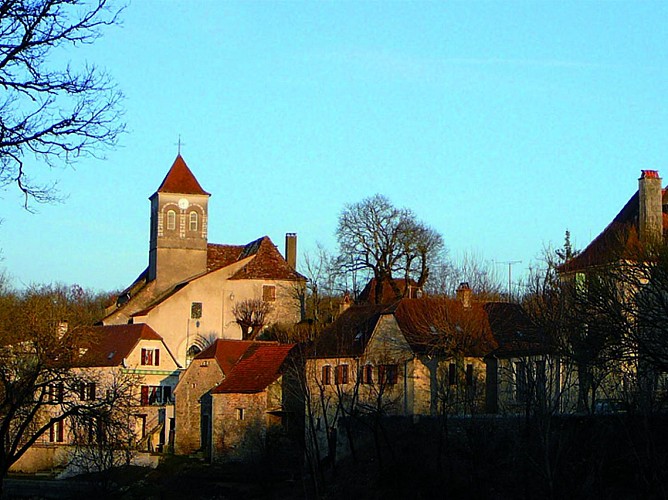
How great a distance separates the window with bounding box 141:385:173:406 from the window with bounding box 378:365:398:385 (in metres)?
19.8

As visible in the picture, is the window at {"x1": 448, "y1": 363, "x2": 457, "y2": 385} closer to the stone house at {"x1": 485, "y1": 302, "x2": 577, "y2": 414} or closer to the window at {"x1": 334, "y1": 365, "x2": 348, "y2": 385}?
the stone house at {"x1": 485, "y1": 302, "x2": 577, "y2": 414}

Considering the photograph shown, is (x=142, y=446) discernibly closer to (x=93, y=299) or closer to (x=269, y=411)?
(x=269, y=411)

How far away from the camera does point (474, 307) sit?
47812mm

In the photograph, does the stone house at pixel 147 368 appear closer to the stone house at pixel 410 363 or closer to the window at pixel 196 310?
the window at pixel 196 310

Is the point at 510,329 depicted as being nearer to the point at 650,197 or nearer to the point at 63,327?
the point at 650,197

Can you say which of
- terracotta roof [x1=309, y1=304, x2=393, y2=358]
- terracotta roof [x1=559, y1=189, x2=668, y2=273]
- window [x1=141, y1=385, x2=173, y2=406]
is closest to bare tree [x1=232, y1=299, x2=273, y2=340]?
window [x1=141, y1=385, x2=173, y2=406]

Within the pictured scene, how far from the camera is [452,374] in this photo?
44531 millimetres

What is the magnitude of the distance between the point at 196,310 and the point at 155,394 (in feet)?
33.3

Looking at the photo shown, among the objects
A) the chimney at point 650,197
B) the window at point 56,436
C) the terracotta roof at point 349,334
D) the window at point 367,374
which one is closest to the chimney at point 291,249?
the window at point 56,436

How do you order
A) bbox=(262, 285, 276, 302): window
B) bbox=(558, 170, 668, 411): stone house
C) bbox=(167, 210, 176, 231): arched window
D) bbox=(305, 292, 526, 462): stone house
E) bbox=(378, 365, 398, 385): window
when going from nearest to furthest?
1. bbox=(558, 170, 668, 411): stone house
2. bbox=(305, 292, 526, 462): stone house
3. bbox=(378, 365, 398, 385): window
4. bbox=(262, 285, 276, 302): window
5. bbox=(167, 210, 176, 231): arched window

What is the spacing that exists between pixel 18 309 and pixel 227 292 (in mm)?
26560

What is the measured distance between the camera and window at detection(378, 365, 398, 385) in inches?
1754

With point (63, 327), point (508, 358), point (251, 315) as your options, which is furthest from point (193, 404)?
point (508, 358)

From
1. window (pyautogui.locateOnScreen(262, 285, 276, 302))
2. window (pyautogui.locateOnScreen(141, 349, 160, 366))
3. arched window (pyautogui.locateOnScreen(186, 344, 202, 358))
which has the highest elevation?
window (pyautogui.locateOnScreen(262, 285, 276, 302))
